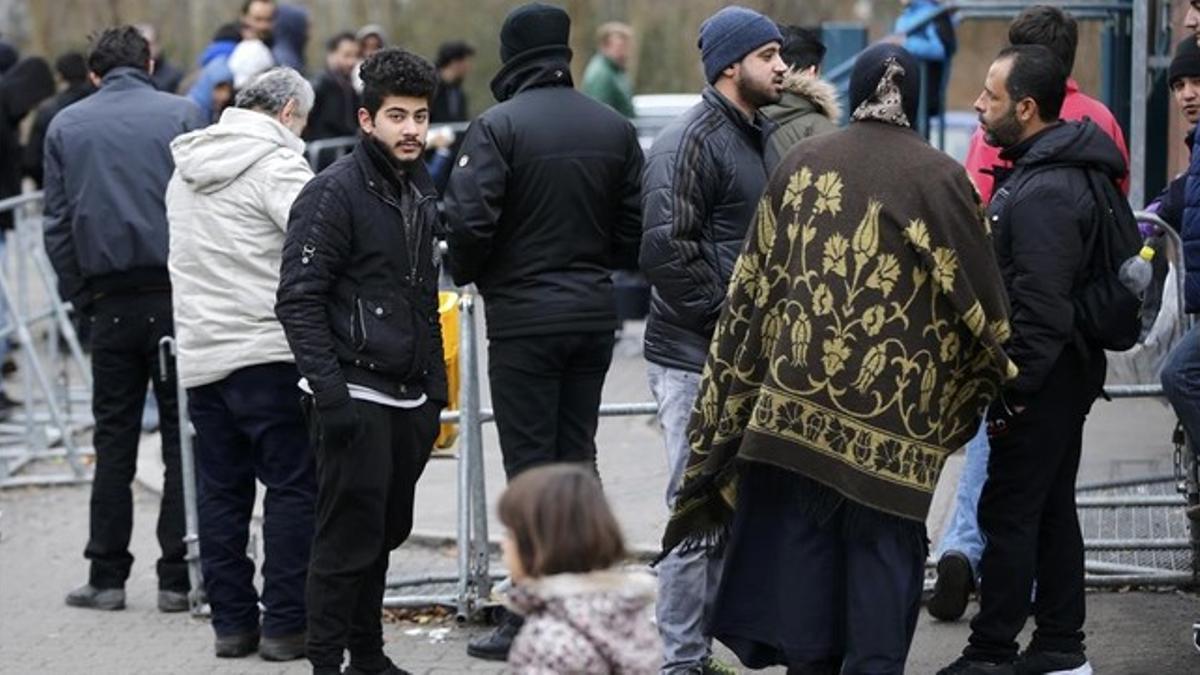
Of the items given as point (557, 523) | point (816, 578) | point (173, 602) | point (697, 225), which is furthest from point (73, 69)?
point (557, 523)

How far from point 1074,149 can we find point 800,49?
1737mm

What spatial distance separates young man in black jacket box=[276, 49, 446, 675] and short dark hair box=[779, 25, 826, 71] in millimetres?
1696

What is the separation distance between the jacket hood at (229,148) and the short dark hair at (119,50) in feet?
3.79

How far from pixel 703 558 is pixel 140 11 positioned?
31.9 meters

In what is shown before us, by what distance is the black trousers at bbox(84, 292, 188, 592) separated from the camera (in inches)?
329

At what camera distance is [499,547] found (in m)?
9.03

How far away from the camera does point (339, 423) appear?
21.5 feet

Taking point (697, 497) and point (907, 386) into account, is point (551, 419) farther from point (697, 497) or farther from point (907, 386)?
point (907, 386)

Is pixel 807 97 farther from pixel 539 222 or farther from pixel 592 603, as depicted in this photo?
pixel 592 603

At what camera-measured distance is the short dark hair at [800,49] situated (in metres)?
8.02

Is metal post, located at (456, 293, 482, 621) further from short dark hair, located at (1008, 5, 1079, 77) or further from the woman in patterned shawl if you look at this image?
short dark hair, located at (1008, 5, 1079, 77)

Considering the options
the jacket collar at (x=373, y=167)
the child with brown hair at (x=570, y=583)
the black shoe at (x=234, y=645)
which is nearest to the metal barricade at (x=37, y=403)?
the black shoe at (x=234, y=645)

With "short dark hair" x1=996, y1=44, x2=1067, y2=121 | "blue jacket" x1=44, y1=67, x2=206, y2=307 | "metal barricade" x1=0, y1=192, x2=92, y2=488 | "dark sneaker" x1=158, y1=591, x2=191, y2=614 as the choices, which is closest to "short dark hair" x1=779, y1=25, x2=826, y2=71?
"short dark hair" x1=996, y1=44, x2=1067, y2=121

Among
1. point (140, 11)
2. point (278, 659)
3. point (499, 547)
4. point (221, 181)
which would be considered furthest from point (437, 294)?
point (140, 11)
